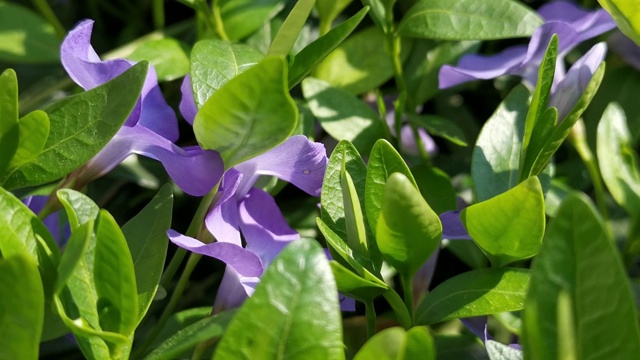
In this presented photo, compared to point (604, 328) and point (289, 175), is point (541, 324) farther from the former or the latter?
point (289, 175)

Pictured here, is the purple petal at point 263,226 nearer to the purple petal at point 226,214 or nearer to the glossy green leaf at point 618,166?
the purple petal at point 226,214

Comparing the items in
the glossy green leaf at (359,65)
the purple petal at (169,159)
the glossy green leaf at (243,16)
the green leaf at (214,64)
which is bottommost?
the glossy green leaf at (359,65)

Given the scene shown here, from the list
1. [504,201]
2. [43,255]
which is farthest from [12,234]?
[504,201]

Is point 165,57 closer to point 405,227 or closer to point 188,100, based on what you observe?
point 188,100

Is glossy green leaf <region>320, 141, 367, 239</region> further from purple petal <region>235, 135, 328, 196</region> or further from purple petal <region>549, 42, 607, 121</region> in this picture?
purple petal <region>549, 42, 607, 121</region>

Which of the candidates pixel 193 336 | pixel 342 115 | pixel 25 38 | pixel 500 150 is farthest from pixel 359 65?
pixel 193 336

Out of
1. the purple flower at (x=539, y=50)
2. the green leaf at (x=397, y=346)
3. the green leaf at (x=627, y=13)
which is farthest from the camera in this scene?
the purple flower at (x=539, y=50)

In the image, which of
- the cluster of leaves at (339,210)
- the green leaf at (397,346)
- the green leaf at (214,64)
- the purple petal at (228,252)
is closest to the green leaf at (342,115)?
the cluster of leaves at (339,210)
